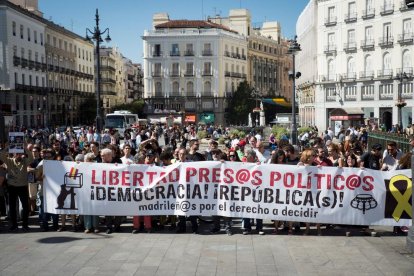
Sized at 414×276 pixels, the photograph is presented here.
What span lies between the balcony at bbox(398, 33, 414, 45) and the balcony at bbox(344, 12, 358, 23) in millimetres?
5984

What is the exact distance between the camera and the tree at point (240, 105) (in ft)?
248

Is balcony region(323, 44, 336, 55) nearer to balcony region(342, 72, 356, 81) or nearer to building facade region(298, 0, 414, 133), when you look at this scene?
building facade region(298, 0, 414, 133)

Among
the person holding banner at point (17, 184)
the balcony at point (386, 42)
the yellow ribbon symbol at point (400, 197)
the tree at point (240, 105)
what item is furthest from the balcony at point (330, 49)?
the person holding banner at point (17, 184)

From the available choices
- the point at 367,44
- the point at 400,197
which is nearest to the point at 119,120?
the point at 367,44

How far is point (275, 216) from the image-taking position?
9664mm

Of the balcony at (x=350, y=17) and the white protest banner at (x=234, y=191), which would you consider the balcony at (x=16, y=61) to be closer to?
the balcony at (x=350, y=17)

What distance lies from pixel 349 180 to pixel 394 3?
154ft

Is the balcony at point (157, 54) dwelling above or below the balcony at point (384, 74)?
above

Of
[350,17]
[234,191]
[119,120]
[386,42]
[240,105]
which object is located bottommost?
[234,191]

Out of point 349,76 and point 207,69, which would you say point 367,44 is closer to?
point 349,76

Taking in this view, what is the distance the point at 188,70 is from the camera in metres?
77.7

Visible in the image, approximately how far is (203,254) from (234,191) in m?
1.70

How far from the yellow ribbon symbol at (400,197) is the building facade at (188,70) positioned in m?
67.0

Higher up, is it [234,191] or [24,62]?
[24,62]
